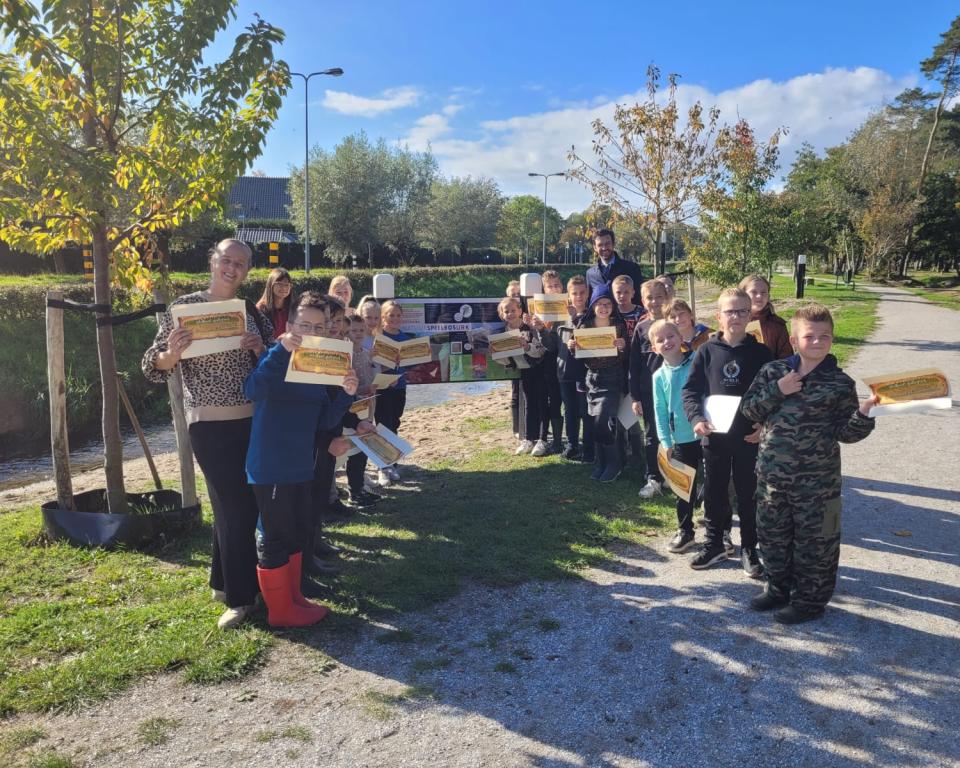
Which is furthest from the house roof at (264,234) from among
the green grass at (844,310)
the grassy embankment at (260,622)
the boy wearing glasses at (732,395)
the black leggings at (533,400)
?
the boy wearing glasses at (732,395)

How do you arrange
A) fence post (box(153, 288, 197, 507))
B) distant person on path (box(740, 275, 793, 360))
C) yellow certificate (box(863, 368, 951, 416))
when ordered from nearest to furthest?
yellow certificate (box(863, 368, 951, 416)) → fence post (box(153, 288, 197, 507)) → distant person on path (box(740, 275, 793, 360))

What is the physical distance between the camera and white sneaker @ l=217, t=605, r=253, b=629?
4.21 metres

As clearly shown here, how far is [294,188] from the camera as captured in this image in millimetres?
45625

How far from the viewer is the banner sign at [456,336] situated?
8281 mm

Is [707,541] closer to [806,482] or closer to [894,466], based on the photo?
[806,482]

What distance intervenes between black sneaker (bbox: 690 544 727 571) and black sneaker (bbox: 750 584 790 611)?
0.69 m

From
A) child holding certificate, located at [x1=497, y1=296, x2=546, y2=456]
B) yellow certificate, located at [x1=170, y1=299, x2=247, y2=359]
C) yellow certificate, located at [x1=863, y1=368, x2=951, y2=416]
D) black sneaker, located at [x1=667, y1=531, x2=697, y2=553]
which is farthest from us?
child holding certificate, located at [x1=497, y1=296, x2=546, y2=456]

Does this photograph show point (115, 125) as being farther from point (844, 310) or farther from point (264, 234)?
point (264, 234)

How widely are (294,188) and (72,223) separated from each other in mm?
42834

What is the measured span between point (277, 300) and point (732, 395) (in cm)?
397

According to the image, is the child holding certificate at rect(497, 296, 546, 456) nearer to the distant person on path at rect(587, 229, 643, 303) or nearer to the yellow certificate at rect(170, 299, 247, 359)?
the distant person on path at rect(587, 229, 643, 303)

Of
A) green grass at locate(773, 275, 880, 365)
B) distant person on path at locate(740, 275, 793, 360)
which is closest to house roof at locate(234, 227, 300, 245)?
green grass at locate(773, 275, 880, 365)

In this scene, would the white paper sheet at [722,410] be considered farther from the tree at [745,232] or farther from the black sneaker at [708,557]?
the tree at [745,232]

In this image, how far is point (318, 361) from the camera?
3852 mm
